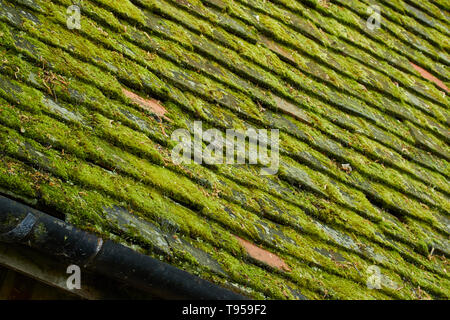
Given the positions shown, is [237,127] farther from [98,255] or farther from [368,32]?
[368,32]

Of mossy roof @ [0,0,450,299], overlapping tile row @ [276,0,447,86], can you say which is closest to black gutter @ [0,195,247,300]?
mossy roof @ [0,0,450,299]

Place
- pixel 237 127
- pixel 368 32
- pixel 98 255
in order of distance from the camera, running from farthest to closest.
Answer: pixel 368 32 → pixel 237 127 → pixel 98 255

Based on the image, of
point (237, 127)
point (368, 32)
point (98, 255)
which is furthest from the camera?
point (368, 32)

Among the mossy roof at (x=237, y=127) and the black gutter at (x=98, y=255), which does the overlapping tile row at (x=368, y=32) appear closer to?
the mossy roof at (x=237, y=127)

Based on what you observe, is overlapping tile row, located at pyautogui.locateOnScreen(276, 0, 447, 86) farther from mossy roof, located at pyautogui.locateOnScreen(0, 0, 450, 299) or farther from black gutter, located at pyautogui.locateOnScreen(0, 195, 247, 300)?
black gutter, located at pyautogui.locateOnScreen(0, 195, 247, 300)

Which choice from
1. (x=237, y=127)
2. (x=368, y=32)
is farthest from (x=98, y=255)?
(x=368, y=32)
